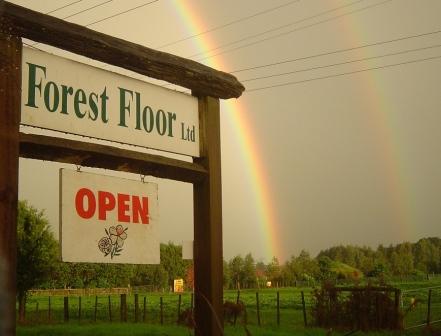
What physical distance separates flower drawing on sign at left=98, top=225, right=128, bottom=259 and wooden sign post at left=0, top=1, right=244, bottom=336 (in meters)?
0.41

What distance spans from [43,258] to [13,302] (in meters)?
22.4

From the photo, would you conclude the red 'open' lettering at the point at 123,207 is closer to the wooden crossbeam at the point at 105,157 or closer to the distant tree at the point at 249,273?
the wooden crossbeam at the point at 105,157

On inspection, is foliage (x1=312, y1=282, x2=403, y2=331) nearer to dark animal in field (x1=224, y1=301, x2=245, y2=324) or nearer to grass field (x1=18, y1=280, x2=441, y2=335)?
grass field (x1=18, y1=280, x2=441, y2=335)

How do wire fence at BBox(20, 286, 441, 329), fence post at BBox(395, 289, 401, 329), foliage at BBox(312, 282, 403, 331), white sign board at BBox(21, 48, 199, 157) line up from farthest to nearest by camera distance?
1. wire fence at BBox(20, 286, 441, 329)
2. foliage at BBox(312, 282, 403, 331)
3. fence post at BBox(395, 289, 401, 329)
4. white sign board at BBox(21, 48, 199, 157)

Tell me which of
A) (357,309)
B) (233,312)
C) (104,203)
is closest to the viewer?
(104,203)

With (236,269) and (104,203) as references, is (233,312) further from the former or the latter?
(236,269)

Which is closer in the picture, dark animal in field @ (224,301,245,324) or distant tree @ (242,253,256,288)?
dark animal in field @ (224,301,245,324)

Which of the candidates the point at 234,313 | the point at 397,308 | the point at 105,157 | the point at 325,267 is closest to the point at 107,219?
the point at 105,157

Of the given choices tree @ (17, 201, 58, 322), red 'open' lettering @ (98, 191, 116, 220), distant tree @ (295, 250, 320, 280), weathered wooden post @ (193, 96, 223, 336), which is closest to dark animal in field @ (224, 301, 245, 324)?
tree @ (17, 201, 58, 322)

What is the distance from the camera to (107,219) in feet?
12.1

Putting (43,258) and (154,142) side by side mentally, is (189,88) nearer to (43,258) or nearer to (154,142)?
(154,142)

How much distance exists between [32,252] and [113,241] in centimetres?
2184

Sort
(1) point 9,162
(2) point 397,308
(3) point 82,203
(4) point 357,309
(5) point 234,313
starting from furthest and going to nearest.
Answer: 1. (5) point 234,313
2. (4) point 357,309
3. (2) point 397,308
4. (3) point 82,203
5. (1) point 9,162

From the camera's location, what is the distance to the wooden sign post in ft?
10.2
